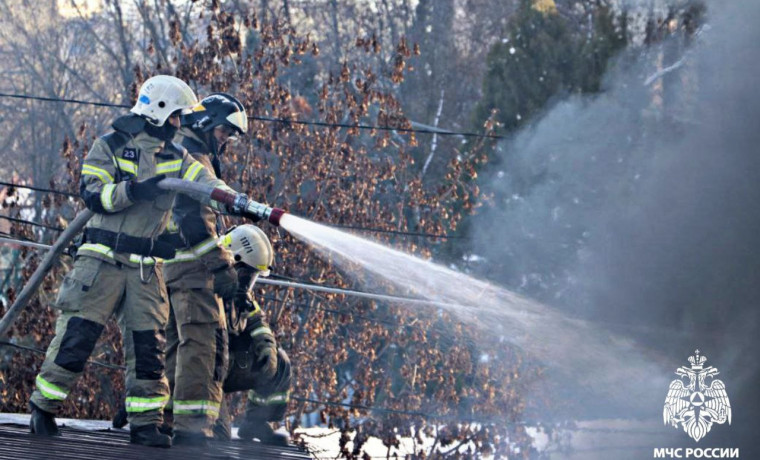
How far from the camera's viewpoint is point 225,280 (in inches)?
273

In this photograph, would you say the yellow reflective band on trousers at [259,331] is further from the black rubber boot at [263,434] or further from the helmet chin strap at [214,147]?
the helmet chin strap at [214,147]

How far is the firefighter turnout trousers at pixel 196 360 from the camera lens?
6.79 metres

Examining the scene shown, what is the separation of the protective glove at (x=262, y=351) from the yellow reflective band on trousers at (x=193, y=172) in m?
1.27

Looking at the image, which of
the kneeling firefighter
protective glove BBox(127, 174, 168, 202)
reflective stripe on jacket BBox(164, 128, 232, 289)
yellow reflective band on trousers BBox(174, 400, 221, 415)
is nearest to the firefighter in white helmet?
protective glove BBox(127, 174, 168, 202)

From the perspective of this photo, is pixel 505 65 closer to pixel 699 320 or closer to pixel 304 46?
pixel 304 46

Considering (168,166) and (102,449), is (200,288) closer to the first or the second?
(168,166)

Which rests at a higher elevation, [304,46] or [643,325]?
[304,46]

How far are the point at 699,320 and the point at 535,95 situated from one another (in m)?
5.87

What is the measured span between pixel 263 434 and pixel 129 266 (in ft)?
5.59

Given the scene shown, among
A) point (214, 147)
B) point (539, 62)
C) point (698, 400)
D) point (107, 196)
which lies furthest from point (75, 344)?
point (539, 62)

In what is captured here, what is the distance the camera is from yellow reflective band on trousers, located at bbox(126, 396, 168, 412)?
620 centimetres

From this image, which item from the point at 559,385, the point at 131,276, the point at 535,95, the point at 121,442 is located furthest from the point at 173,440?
the point at 535,95

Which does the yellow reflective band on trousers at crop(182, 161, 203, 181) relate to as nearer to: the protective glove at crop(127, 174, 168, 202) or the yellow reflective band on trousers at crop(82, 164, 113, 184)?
the protective glove at crop(127, 174, 168, 202)

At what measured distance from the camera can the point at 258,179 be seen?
12.9 m
